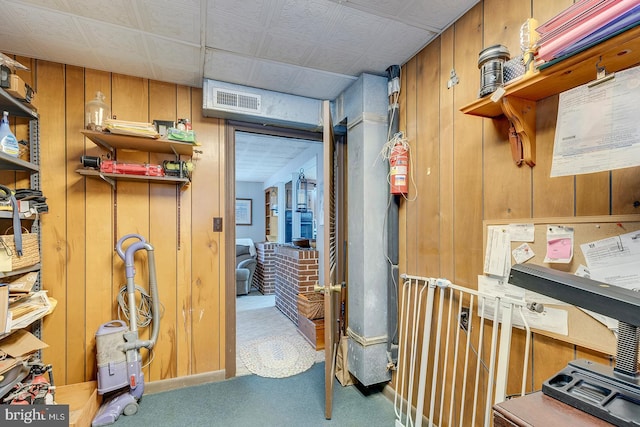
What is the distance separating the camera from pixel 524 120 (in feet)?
3.88

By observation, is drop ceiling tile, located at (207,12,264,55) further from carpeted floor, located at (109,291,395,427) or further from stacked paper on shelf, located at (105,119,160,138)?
carpeted floor, located at (109,291,395,427)

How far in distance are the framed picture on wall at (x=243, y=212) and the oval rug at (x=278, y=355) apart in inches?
175

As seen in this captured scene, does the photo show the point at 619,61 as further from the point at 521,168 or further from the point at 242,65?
the point at 242,65

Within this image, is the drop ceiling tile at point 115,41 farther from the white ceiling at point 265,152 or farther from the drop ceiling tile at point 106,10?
the white ceiling at point 265,152

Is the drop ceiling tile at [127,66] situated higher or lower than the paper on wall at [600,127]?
higher

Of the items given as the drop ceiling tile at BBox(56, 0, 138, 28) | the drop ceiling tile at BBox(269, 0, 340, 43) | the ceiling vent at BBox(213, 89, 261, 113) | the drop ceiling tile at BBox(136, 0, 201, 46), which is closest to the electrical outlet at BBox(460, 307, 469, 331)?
the drop ceiling tile at BBox(269, 0, 340, 43)

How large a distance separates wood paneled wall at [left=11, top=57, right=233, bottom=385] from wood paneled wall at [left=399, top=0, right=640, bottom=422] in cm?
154

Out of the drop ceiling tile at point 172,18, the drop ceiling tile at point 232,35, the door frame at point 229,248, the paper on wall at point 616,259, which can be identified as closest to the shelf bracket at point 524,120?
the paper on wall at point 616,259

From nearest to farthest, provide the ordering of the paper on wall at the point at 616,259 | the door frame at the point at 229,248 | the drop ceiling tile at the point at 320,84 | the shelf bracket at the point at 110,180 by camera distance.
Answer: the paper on wall at the point at 616,259 < the shelf bracket at the point at 110,180 < the drop ceiling tile at the point at 320,84 < the door frame at the point at 229,248

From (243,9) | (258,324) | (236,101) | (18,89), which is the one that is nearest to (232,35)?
(243,9)

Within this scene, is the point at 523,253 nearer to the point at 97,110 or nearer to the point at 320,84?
the point at 320,84

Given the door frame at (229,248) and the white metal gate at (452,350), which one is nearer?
the white metal gate at (452,350)

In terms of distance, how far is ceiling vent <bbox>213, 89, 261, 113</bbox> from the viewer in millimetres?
2152

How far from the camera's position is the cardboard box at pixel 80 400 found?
5.43 ft
